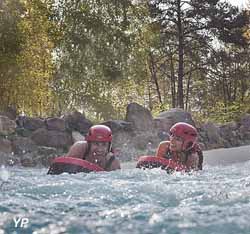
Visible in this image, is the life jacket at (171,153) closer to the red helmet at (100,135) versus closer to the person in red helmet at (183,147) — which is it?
the person in red helmet at (183,147)

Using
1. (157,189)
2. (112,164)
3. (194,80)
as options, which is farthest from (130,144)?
(194,80)

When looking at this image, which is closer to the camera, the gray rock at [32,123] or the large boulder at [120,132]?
the gray rock at [32,123]

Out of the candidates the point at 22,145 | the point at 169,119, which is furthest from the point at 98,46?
the point at 22,145

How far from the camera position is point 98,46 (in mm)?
23500

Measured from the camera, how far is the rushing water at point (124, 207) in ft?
11.0

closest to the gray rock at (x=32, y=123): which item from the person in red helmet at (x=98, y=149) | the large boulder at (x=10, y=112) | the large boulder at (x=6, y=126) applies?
the large boulder at (x=6, y=126)

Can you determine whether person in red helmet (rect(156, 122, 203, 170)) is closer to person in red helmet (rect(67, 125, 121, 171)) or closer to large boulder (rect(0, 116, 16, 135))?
person in red helmet (rect(67, 125, 121, 171))

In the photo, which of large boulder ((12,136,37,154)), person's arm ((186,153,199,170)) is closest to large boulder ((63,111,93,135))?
large boulder ((12,136,37,154))

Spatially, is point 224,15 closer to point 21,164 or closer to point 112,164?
point 21,164

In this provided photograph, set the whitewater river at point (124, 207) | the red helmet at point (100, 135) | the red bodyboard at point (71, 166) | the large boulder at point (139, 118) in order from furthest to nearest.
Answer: the large boulder at point (139, 118), the red helmet at point (100, 135), the red bodyboard at point (71, 166), the whitewater river at point (124, 207)

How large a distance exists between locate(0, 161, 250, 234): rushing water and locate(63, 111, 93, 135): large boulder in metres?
9.41

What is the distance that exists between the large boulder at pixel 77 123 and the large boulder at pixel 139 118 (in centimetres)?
183

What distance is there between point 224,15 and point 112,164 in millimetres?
20372

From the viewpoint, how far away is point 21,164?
41.9ft
